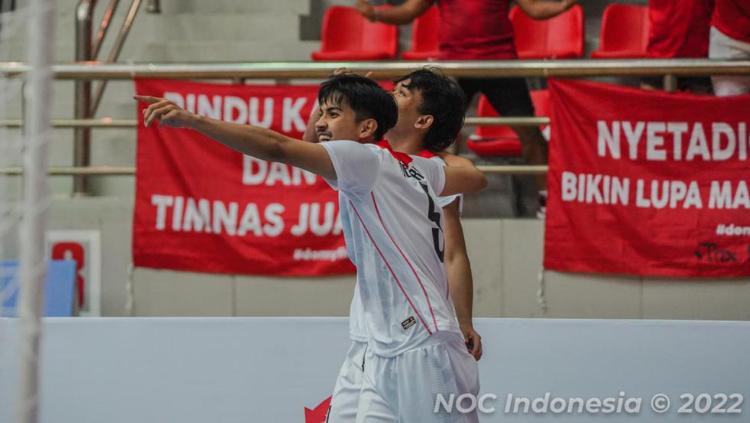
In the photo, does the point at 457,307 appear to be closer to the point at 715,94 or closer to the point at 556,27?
the point at 715,94

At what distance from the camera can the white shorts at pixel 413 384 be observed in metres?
3.37

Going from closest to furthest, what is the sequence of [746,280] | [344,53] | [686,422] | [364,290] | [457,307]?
[364,290]
[457,307]
[686,422]
[746,280]
[344,53]

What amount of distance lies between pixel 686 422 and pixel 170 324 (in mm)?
2083

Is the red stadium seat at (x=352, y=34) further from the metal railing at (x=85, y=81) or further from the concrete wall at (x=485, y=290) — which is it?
the concrete wall at (x=485, y=290)

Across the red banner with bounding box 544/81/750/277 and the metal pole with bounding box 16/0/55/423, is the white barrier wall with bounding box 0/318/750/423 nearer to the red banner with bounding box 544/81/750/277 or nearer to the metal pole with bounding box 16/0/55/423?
the red banner with bounding box 544/81/750/277

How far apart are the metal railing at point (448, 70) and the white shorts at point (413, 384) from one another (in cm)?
294

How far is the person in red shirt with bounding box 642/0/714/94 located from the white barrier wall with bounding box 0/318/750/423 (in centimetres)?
242

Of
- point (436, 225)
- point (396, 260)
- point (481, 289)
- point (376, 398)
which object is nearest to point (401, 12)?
point (481, 289)

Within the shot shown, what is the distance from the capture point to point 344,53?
30.4 ft

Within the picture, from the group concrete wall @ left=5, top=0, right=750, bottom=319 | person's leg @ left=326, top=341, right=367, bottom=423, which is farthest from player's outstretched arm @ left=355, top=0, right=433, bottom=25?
person's leg @ left=326, top=341, right=367, bottom=423

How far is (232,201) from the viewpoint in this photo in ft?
20.6

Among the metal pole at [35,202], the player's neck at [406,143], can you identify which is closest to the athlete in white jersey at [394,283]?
the player's neck at [406,143]

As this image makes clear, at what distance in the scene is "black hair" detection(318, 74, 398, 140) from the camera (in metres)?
3.41

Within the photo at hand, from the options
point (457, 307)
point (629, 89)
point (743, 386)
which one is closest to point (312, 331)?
point (457, 307)
